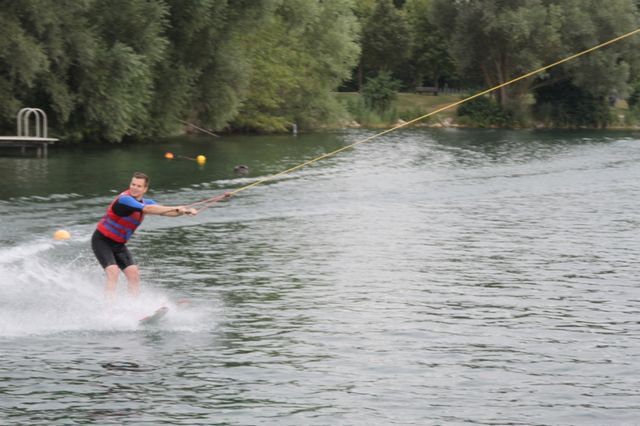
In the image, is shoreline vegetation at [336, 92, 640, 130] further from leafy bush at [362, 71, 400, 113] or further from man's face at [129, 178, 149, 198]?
man's face at [129, 178, 149, 198]

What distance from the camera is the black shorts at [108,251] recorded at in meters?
13.6

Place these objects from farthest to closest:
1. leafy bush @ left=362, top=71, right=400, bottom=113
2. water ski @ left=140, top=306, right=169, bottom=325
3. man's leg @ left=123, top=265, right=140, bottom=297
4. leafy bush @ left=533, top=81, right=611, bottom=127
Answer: leafy bush @ left=362, top=71, right=400, bottom=113, leafy bush @ left=533, top=81, right=611, bottom=127, man's leg @ left=123, top=265, right=140, bottom=297, water ski @ left=140, top=306, right=169, bottom=325

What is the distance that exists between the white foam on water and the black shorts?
547mm

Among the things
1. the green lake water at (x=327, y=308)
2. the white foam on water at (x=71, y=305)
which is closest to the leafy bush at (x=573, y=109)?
the green lake water at (x=327, y=308)

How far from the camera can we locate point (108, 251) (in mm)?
13664

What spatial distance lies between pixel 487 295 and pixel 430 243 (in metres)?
5.34

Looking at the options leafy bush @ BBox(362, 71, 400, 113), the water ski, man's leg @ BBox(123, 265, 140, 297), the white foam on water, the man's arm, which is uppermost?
leafy bush @ BBox(362, 71, 400, 113)

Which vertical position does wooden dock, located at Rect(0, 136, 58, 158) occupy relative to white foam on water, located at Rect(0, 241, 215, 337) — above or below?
above

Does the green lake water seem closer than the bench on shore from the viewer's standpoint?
Yes

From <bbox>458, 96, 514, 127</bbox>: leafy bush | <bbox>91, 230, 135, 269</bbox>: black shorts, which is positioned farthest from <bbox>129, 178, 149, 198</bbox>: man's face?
<bbox>458, 96, 514, 127</bbox>: leafy bush

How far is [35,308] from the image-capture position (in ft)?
48.1

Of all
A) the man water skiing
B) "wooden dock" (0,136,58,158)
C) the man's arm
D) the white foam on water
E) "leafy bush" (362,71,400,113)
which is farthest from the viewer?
"leafy bush" (362,71,400,113)

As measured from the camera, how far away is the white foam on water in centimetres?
1370

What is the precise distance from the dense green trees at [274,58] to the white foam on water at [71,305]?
2161cm
